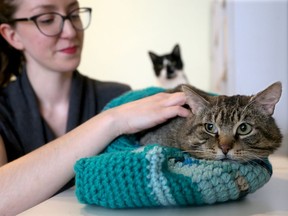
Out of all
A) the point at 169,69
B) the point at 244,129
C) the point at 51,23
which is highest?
the point at 51,23

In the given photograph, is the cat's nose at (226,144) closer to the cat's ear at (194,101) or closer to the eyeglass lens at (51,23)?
the cat's ear at (194,101)

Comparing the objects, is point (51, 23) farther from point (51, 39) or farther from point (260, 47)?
point (260, 47)

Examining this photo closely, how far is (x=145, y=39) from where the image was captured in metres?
3.06

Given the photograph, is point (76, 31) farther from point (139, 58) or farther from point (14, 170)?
point (139, 58)

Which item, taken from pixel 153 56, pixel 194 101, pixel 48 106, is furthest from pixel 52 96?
pixel 153 56

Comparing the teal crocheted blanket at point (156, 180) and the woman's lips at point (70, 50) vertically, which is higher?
the woman's lips at point (70, 50)

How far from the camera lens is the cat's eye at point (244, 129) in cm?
71

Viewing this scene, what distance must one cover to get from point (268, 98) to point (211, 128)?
122mm

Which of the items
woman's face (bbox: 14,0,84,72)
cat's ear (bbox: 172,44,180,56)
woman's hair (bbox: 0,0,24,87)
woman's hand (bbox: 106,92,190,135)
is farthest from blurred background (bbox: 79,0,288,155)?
woman's hand (bbox: 106,92,190,135)

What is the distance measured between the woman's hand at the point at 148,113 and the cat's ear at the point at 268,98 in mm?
152

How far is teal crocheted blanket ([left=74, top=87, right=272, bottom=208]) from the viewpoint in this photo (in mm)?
597

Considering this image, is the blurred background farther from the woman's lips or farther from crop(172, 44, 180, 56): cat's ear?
the woman's lips

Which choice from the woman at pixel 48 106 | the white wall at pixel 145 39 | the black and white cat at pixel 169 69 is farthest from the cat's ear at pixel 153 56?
the woman at pixel 48 106

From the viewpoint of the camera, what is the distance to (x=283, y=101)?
3.41 ft
